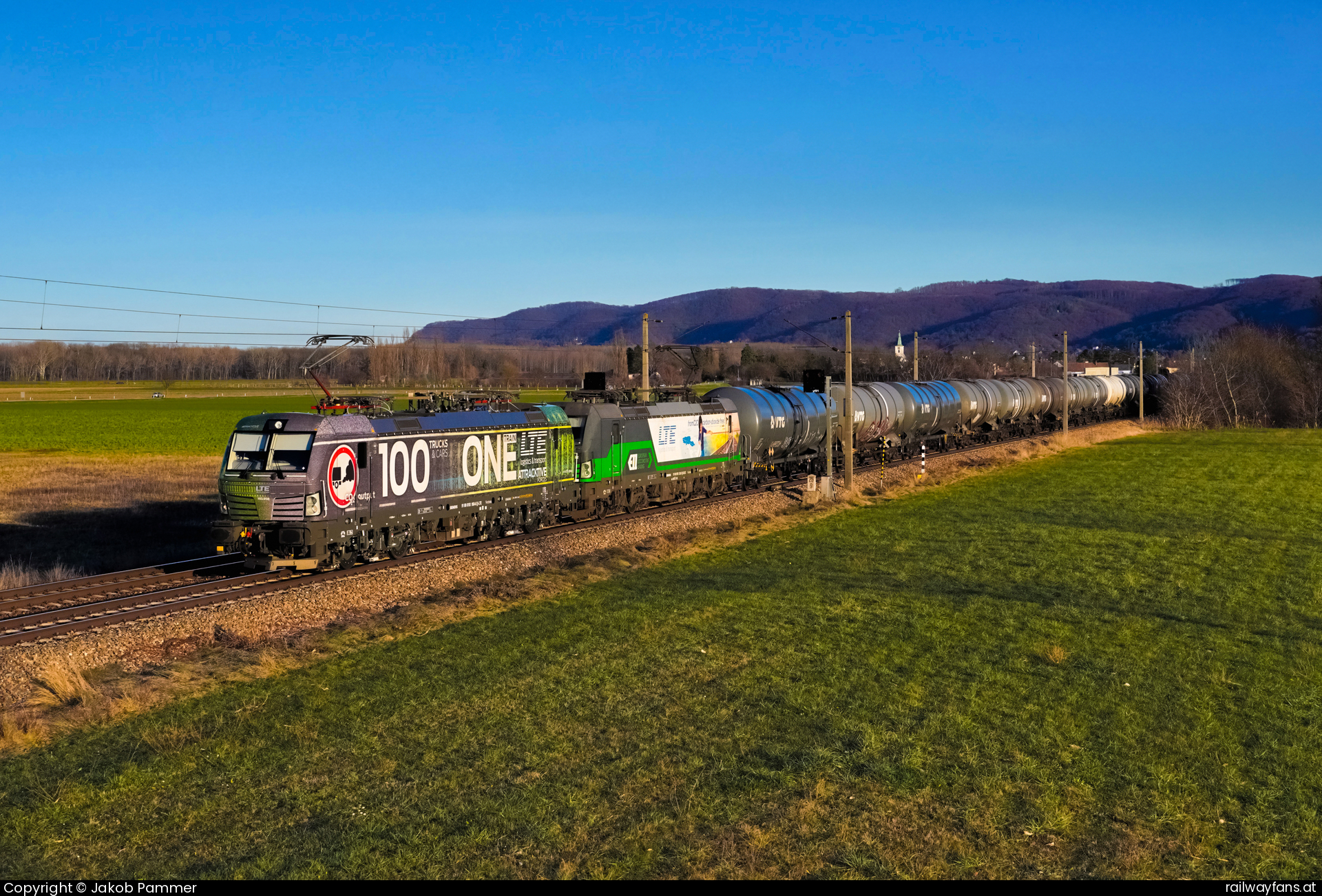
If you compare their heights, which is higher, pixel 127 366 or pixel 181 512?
pixel 127 366

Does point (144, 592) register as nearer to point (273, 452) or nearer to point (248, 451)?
point (248, 451)

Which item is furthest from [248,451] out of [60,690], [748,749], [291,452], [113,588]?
[748,749]

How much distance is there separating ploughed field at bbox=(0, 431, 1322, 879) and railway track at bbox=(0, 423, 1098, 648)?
464 cm

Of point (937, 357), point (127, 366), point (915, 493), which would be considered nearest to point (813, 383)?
point (915, 493)

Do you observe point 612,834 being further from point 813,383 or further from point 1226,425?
point 1226,425

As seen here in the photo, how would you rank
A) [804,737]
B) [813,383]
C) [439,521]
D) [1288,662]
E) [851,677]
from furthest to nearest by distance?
[813,383] → [439,521] → [1288,662] → [851,677] → [804,737]

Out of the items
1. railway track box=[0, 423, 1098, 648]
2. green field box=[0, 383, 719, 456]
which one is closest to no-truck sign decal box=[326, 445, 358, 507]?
railway track box=[0, 423, 1098, 648]

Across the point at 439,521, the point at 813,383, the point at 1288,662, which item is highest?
the point at 813,383

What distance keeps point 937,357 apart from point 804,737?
435 feet

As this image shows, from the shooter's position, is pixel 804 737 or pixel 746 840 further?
pixel 804 737

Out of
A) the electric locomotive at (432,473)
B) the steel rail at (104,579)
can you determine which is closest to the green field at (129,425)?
the electric locomotive at (432,473)

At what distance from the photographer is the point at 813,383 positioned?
137 feet

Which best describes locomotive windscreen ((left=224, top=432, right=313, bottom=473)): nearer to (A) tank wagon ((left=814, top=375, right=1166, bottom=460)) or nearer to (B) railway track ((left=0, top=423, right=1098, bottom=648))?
(B) railway track ((left=0, top=423, right=1098, bottom=648))

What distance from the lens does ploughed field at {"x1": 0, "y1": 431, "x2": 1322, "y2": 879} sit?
1001cm
